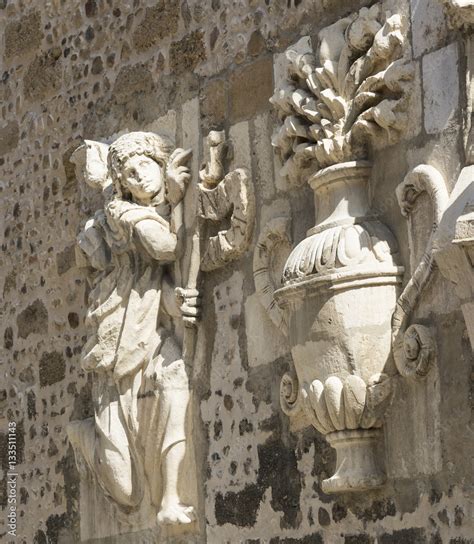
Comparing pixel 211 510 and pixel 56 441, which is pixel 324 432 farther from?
pixel 56 441

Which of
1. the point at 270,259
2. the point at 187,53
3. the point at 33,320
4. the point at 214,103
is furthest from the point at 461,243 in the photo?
the point at 33,320

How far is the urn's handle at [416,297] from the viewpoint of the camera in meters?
5.40

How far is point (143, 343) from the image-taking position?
670 centimetres

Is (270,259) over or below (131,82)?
below

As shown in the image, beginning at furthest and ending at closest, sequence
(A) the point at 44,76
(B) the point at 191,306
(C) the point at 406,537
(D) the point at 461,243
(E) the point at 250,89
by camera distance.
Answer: (A) the point at 44,76 < (B) the point at 191,306 < (E) the point at 250,89 < (C) the point at 406,537 < (D) the point at 461,243

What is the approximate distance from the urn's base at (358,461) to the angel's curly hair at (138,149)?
64.1 inches

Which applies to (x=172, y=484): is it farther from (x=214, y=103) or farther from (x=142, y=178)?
(x=214, y=103)

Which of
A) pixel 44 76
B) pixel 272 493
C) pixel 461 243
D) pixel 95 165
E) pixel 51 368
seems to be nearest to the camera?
pixel 461 243

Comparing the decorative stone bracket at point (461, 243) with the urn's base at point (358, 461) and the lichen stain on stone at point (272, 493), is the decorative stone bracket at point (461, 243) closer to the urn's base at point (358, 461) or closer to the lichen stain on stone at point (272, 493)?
the urn's base at point (358, 461)

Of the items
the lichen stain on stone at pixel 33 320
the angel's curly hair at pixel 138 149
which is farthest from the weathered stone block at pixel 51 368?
the angel's curly hair at pixel 138 149

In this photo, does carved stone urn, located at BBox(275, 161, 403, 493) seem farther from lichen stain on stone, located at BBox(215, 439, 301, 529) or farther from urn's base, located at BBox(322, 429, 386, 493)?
lichen stain on stone, located at BBox(215, 439, 301, 529)

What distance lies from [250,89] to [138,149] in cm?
58

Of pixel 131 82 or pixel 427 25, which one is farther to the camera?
pixel 131 82

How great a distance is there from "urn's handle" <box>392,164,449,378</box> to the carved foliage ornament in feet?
0.75
